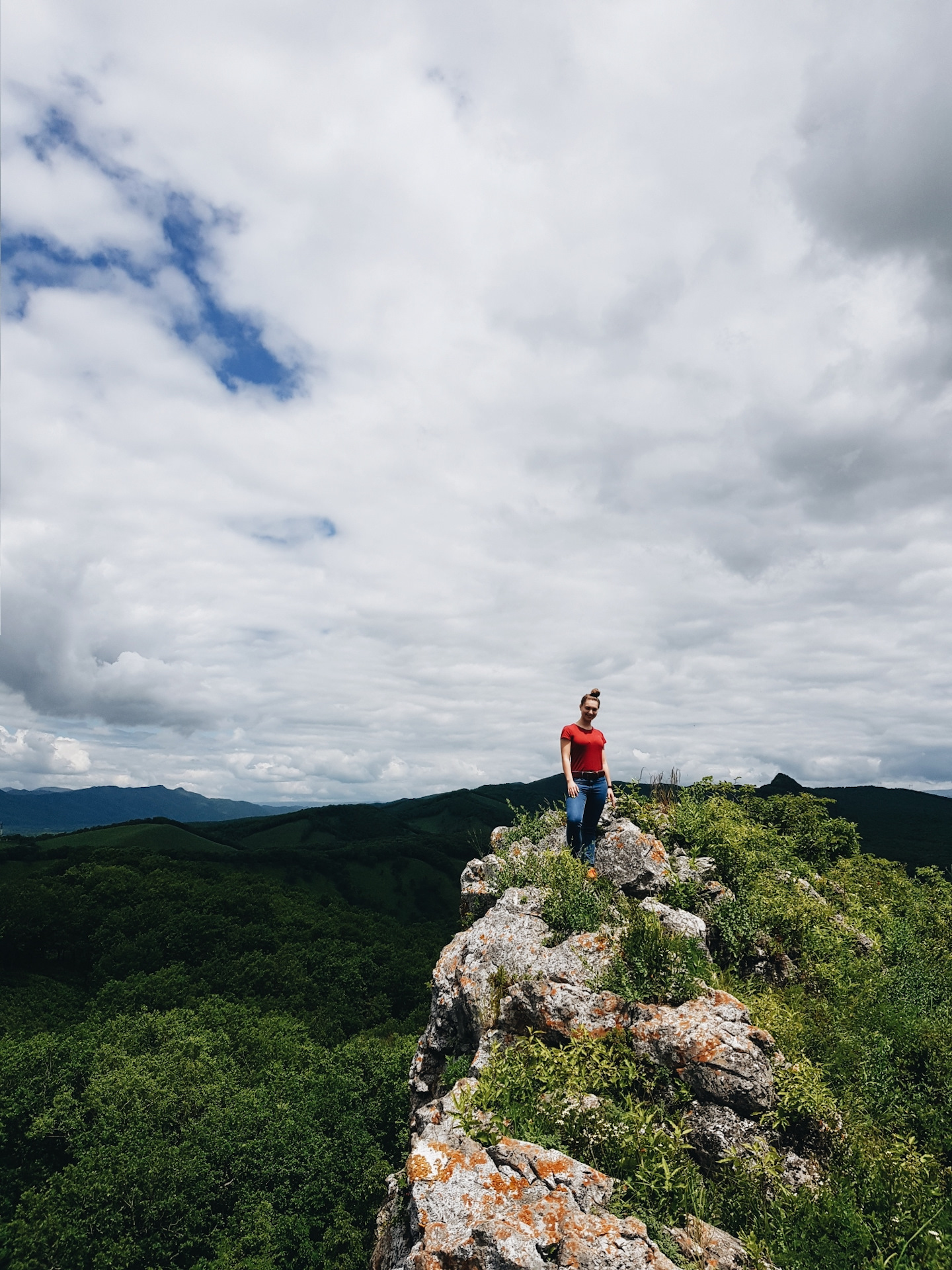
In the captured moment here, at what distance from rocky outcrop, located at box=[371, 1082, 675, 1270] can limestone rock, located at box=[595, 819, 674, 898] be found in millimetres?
6149

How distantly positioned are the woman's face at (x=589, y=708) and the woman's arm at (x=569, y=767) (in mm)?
733

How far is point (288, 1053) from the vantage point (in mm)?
54531

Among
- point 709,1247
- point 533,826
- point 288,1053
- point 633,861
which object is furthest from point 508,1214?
point 288,1053

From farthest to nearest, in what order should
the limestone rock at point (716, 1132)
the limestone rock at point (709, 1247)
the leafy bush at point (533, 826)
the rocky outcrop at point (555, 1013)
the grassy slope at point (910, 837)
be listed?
the grassy slope at point (910, 837) < the leafy bush at point (533, 826) < the rocky outcrop at point (555, 1013) < the limestone rock at point (716, 1132) < the limestone rock at point (709, 1247)

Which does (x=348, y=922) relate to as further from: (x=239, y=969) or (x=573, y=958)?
(x=573, y=958)

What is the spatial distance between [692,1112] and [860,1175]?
1.99 m

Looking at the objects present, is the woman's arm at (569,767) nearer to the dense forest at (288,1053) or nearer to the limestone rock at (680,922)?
the limestone rock at (680,922)

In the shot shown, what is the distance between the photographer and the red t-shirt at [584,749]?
46.4 ft

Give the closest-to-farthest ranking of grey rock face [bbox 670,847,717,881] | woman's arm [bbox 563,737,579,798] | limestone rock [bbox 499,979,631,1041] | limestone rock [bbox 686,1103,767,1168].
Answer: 1. limestone rock [bbox 686,1103,767,1168]
2. limestone rock [bbox 499,979,631,1041]
3. grey rock face [bbox 670,847,717,881]
4. woman's arm [bbox 563,737,579,798]

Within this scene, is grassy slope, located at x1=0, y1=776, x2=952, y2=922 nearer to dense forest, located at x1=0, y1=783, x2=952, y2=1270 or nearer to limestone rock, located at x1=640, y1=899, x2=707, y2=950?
dense forest, located at x1=0, y1=783, x2=952, y2=1270

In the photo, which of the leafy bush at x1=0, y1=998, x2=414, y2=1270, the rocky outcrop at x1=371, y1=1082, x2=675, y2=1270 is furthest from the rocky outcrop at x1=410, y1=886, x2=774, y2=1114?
the leafy bush at x1=0, y1=998, x2=414, y2=1270

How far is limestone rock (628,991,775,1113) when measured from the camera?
8.59 meters

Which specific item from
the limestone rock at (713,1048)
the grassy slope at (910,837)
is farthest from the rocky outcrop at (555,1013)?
the grassy slope at (910,837)

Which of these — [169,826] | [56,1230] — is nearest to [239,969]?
[56,1230]
